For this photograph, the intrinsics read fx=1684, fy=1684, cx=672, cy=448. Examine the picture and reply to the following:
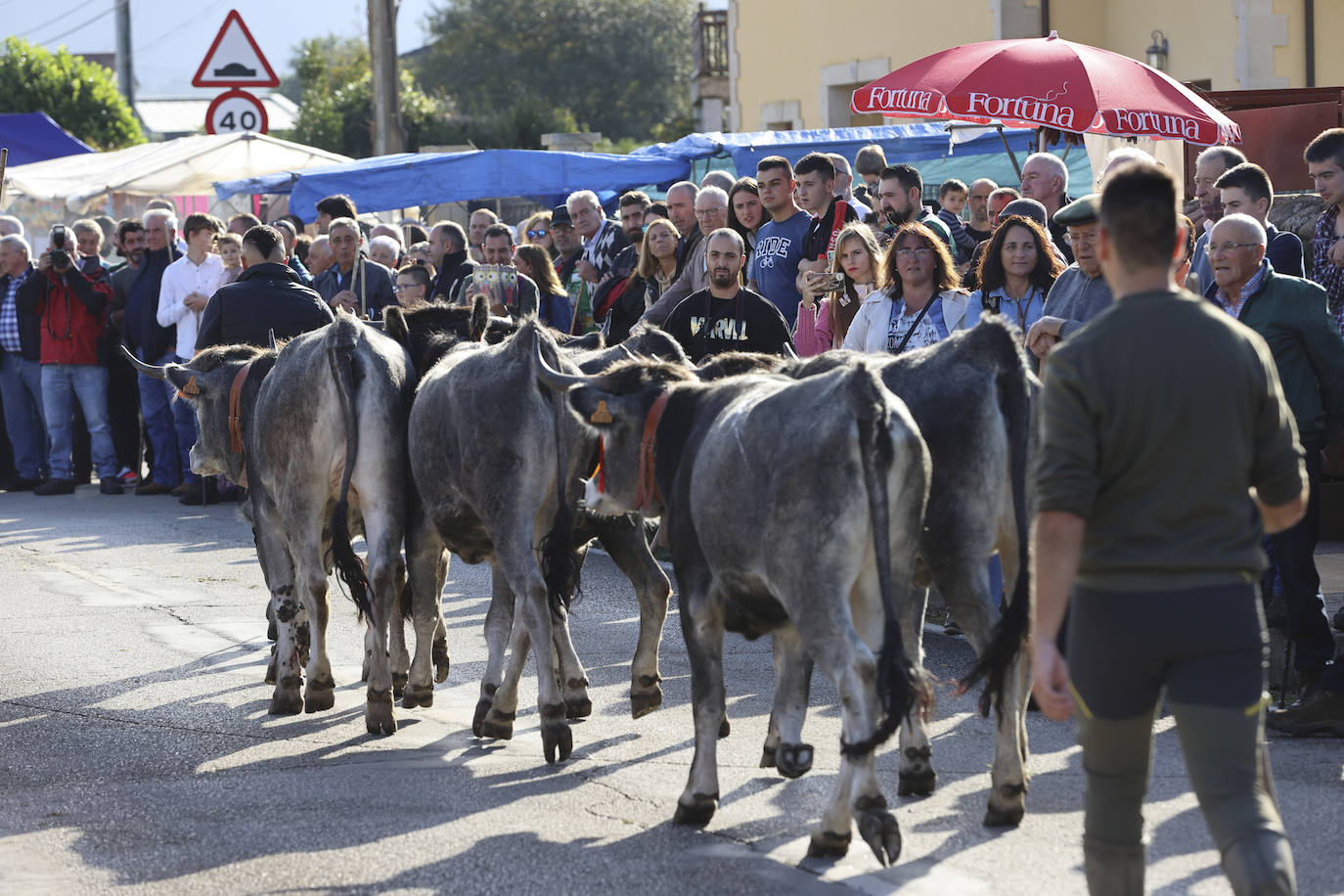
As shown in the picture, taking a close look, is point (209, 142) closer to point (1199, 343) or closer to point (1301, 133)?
point (1301, 133)

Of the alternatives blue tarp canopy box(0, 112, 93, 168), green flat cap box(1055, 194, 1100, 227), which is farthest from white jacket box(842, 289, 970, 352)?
blue tarp canopy box(0, 112, 93, 168)

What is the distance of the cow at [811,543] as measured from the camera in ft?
17.6

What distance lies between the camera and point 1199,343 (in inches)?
153

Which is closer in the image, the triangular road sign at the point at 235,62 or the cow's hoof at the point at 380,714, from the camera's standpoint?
the cow's hoof at the point at 380,714

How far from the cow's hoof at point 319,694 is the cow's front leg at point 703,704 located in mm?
2484

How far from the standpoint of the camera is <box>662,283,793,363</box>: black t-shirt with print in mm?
8930

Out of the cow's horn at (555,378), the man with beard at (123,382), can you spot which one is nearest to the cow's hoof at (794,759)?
the cow's horn at (555,378)

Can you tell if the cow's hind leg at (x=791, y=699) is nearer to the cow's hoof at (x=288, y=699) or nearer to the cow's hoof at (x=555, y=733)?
the cow's hoof at (x=555, y=733)

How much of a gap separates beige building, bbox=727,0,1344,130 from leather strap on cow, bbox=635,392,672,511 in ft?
53.6

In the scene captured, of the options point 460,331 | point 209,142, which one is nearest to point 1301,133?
point 460,331

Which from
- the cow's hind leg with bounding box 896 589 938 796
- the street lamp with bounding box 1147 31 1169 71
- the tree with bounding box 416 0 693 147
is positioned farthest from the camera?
the tree with bounding box 416 0 693 147

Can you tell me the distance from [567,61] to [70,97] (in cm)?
3289

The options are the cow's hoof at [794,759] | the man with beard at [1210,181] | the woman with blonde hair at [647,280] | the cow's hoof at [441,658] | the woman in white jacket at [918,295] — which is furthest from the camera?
the woman with blonde hair at [647,280]

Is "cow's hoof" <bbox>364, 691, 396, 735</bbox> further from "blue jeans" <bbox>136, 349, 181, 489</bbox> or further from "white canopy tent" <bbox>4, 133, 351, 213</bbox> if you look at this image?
"white canopy tent" <bbox>4, 133, 351, 213</bbox>
